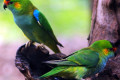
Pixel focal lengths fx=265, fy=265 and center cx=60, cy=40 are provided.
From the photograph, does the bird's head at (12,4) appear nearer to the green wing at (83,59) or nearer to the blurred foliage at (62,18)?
the green wing at (83,59)

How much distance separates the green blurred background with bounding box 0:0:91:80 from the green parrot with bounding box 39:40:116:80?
5386 mm

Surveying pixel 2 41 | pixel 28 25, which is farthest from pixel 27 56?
pixel 2 41

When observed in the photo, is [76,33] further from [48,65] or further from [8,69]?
[48,65]

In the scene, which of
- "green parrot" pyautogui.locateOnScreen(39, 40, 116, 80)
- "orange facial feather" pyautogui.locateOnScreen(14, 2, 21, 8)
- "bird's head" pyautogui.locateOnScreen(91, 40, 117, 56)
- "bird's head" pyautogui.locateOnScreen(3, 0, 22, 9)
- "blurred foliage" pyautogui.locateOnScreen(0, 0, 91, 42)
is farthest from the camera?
"blurred foliage" pyautogui.locateOnScreen(0, 0, 91, 42)

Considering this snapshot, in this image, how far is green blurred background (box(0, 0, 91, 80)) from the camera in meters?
9.91

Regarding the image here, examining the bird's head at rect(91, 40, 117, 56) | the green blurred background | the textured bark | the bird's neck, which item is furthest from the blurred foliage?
the bird's head at rect(91, 40, 117, 56)

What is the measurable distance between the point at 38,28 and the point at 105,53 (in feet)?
4.54

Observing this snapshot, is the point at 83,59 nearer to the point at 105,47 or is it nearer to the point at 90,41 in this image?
the point at 105,47

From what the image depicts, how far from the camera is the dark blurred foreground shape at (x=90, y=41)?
153 inches

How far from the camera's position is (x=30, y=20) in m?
4.80

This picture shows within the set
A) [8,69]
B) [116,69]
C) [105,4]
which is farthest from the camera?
[8,69]

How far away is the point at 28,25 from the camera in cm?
480

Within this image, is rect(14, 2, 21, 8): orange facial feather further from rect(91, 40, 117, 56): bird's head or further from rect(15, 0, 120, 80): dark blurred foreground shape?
rect(91, 40, 117, 56): bird's head

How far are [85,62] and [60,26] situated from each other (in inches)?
308
